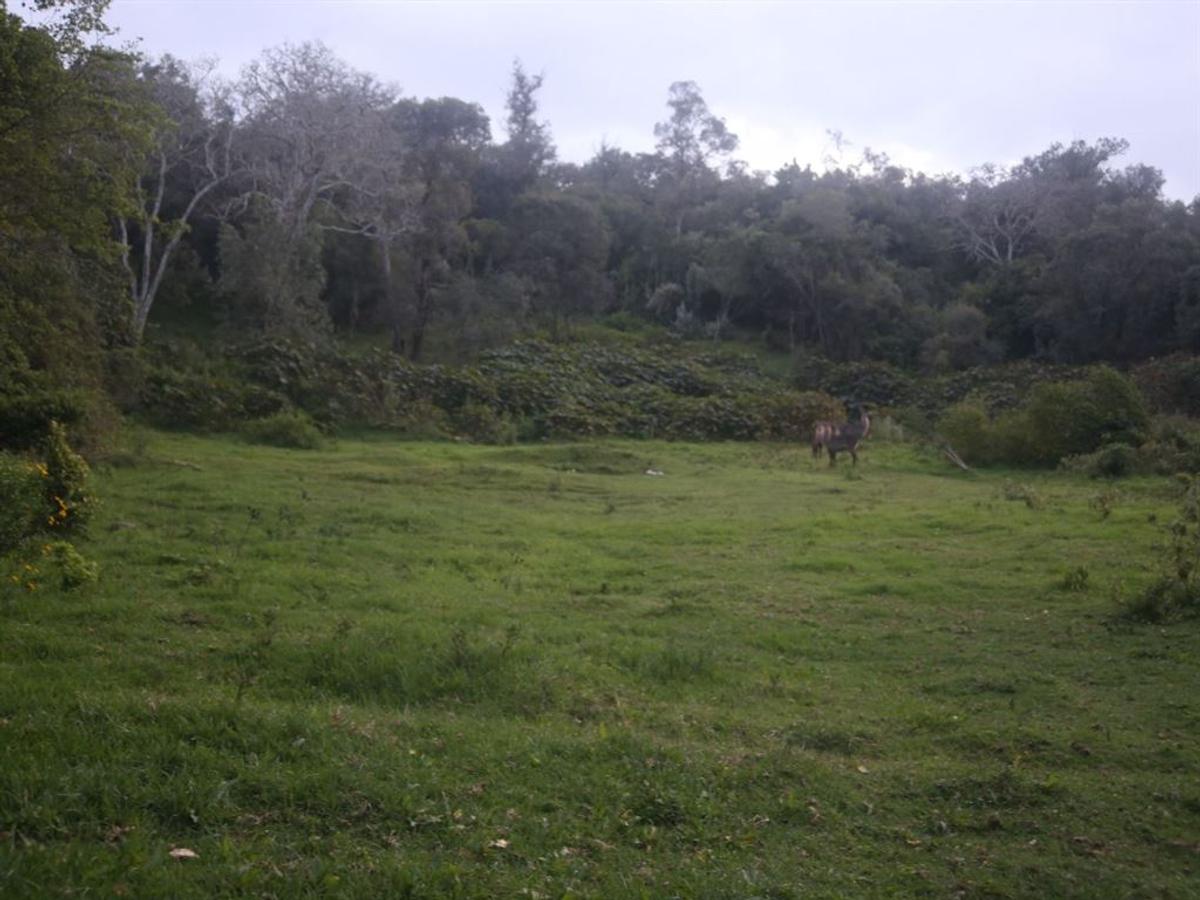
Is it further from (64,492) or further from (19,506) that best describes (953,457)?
(19,506)

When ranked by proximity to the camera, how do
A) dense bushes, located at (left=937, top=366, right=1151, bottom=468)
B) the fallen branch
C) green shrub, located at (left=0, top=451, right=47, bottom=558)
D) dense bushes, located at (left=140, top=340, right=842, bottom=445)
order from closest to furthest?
green shrub, located at (left=0, top=451, right=47, bottom=558) < the fallen branch < dense bushes, located at (left=937, top=366, right=1151, bottom=468) < dense bushes, located at (left=140, top=340, right=842, bottom=445)

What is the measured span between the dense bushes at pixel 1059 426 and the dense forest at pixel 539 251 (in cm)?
1562

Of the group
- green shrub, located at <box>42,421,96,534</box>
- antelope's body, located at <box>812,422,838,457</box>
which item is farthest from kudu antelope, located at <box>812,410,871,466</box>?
green shrub, located at <box>42,421,96,534</box>

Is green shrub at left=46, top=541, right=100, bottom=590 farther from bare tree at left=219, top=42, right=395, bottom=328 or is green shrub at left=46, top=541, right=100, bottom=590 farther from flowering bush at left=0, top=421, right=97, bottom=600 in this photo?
bare tree at left=219, top=42, right=395, bottom=328

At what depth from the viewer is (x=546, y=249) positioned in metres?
46.1

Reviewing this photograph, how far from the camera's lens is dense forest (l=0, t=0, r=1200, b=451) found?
34.7 meters

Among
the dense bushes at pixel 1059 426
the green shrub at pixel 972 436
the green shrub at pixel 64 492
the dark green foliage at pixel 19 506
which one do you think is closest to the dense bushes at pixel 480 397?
the green shrub at pixel 972 436

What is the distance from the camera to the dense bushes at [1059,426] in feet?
82.4

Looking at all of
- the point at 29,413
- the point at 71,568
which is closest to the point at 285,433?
the point at 29,413

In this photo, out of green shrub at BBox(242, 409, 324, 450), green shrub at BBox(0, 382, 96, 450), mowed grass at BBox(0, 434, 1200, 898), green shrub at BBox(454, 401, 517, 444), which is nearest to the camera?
mowed grass at BBox(0, 434, 1200, 898)

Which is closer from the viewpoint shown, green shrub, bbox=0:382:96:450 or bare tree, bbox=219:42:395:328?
green shrub, bbox=0:382:96:450

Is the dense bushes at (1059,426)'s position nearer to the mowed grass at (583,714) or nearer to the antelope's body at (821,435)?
the antelope's body at (821,435)

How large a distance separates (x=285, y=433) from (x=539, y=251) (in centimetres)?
2353

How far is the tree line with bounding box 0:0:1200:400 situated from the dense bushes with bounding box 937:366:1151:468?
15.4 m
